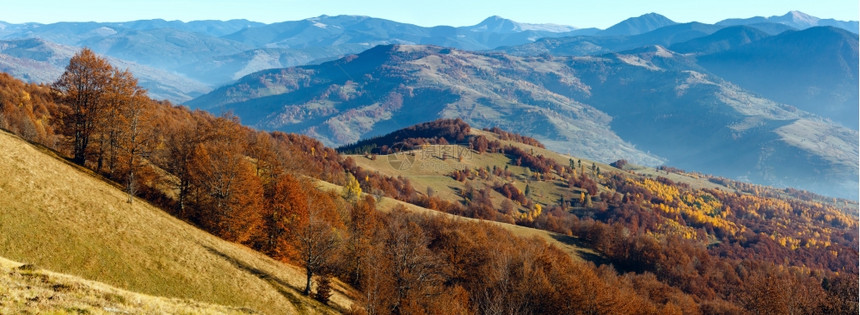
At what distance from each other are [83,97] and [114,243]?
28402 mm

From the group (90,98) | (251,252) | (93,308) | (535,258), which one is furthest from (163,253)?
(535,258)

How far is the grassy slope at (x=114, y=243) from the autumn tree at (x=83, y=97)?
755 centimetres

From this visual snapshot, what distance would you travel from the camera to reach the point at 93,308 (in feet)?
74.8

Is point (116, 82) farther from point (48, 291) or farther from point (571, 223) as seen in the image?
point (571, 223)

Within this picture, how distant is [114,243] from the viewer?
3841 centimetres

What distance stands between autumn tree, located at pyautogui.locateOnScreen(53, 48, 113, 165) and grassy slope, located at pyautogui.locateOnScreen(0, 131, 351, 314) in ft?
24.8

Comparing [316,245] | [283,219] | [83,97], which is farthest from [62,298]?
[83,97]

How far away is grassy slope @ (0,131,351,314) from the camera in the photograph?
3434 cm

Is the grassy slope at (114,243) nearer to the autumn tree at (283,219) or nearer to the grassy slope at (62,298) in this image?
the grassy slope at (62,298)

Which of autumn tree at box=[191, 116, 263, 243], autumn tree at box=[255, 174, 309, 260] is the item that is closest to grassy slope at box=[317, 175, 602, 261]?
autumn tree at box=[255, 174, 309, 260]

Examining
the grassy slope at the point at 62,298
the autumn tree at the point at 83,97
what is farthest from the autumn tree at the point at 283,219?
the grassy slope at the point at 62,298

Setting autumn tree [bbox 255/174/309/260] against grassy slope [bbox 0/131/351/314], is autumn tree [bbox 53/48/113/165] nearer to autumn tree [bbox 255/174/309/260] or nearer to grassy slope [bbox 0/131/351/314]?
grassy slope [bbox 0/131/351/314]

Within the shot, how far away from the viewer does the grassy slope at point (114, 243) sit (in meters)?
34.3

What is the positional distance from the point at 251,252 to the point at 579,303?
49.9 m
